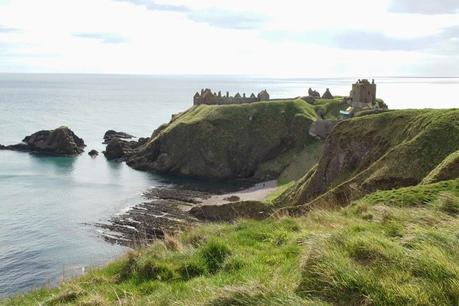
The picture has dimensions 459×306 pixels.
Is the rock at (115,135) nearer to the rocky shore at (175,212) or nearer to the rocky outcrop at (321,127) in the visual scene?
the rocky shore at (175,212)

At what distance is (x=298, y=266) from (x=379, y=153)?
1751 inches

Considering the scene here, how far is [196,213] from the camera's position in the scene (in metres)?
64.5

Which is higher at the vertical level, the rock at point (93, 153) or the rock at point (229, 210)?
the rock at point (93, 153)

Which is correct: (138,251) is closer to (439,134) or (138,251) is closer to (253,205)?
(439,134)

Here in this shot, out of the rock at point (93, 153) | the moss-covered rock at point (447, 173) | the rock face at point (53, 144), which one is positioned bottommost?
the rock at point (93, 153)

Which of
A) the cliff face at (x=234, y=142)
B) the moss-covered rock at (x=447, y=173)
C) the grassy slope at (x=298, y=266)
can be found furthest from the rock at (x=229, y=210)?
the grassy slope at (x=298, y=266)

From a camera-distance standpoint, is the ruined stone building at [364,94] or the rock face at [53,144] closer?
the ruined stone building at [364,94]

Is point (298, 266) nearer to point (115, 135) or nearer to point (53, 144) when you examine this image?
point (53, 144)

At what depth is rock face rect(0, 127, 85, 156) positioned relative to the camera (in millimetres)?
116625

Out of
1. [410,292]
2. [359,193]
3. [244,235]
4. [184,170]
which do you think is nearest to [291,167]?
[184,170]

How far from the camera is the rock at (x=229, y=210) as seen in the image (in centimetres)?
5975

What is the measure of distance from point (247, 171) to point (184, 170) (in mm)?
13021

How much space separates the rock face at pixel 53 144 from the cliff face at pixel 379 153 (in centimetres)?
7077

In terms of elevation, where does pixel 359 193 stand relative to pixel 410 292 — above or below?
below
